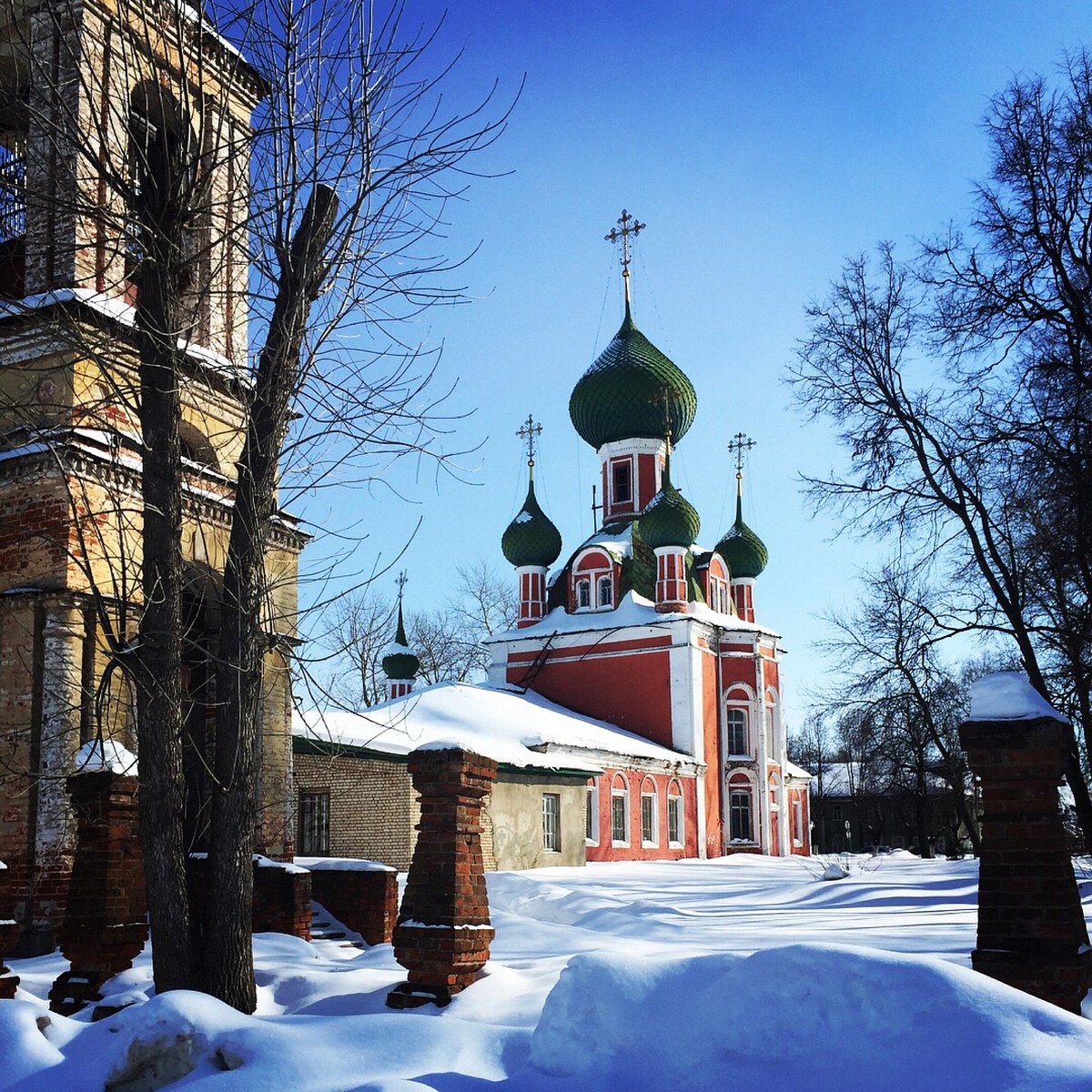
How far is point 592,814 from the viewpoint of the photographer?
26.8 m

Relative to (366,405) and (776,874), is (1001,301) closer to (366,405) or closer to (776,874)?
(366,405)

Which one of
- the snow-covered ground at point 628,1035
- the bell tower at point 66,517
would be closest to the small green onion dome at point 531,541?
the bell tower at point 66,517

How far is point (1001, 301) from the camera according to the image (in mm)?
11508

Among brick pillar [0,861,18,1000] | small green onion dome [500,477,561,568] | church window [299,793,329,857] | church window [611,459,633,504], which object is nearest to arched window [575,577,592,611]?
small green onion dome [500,477,561,568]

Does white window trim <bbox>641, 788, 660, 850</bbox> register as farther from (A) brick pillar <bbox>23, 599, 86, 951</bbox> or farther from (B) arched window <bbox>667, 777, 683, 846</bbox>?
(A) brick pillar <bbox>23, 599, 86, 951</bbox>

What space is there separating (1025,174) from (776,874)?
59.9 feet

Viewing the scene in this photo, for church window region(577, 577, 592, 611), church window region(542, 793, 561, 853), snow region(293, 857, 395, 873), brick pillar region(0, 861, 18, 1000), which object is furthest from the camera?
church window region(577, 577, 592, 611)

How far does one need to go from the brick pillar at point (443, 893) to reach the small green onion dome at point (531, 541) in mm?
27514

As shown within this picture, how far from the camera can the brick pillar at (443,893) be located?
6746mm

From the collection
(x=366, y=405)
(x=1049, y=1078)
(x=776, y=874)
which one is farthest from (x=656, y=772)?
(x=1049, y=1078)

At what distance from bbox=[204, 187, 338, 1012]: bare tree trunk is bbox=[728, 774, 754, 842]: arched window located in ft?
93.5

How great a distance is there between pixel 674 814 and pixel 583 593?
6.98 meters

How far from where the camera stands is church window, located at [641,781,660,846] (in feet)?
95.4

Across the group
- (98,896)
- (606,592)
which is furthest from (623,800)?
(98,896)
